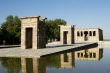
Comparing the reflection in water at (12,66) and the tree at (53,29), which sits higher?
the tree at (53,29)

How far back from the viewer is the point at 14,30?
154 feet

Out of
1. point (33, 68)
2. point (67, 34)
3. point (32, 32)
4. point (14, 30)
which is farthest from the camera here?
point (14, 30)

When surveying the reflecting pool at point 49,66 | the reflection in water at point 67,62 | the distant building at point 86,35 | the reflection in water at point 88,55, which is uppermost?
the distant building at point 86,35

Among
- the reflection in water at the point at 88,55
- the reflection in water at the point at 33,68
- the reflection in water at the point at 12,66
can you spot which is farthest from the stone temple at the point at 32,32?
the reflection in water at the point at 33,68

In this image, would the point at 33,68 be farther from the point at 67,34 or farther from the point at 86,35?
the point at 86,35

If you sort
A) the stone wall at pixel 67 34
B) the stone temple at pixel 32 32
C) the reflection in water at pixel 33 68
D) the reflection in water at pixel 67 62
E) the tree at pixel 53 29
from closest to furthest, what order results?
the reflection in water at pixel 33 68, the reflection in water at pixel 67 62, the stone temple at pixel 32 32, the stone wall at pixel 67 34, the tree at pixel 53 29

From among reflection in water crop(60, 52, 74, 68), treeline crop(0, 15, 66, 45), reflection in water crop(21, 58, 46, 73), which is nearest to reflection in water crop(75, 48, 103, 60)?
reflection in water crop(60, 52, 74, 68)

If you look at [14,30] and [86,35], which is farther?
[86,35]

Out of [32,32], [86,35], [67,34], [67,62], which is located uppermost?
[32,32]

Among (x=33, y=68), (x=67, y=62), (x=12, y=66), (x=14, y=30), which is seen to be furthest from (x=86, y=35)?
(x=33, y=68)

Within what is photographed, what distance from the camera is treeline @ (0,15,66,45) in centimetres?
4078

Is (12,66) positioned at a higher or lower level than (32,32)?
lower

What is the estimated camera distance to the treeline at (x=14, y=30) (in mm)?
40775

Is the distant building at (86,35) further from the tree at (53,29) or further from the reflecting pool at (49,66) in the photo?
the reflecting pool at (49,66)
